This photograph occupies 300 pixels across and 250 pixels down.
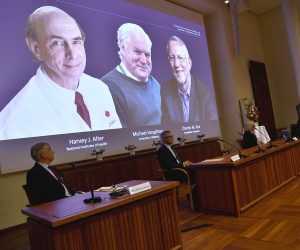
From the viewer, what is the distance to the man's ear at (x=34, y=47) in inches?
159

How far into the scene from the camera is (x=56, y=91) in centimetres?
423

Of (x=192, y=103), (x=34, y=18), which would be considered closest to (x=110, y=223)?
(x=34, y=18)

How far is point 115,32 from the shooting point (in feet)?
17.3

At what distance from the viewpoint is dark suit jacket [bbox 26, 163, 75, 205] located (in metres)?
2.56

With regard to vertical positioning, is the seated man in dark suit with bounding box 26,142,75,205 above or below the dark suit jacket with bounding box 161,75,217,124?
below

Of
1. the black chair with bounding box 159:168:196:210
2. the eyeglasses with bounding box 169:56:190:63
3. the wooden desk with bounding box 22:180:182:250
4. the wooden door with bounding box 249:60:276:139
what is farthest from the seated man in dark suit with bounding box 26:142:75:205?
the wooden door with bounding box 249:60:276:139

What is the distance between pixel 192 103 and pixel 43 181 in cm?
458

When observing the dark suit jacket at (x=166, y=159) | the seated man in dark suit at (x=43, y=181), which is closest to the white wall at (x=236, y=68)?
the seated man in dark suit at (x=43, y=181)

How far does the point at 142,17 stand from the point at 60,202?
447 centimetres

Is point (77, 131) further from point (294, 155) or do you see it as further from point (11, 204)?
point (294, 155)

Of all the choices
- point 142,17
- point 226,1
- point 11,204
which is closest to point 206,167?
point 11,204

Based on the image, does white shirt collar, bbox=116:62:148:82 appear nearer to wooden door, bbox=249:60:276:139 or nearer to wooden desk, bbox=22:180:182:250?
wooden desk, bbox=22:180:182:250

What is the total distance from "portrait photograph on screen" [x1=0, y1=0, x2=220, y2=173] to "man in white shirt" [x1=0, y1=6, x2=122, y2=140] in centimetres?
1

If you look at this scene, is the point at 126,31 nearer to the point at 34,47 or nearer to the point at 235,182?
the point at 34,47
